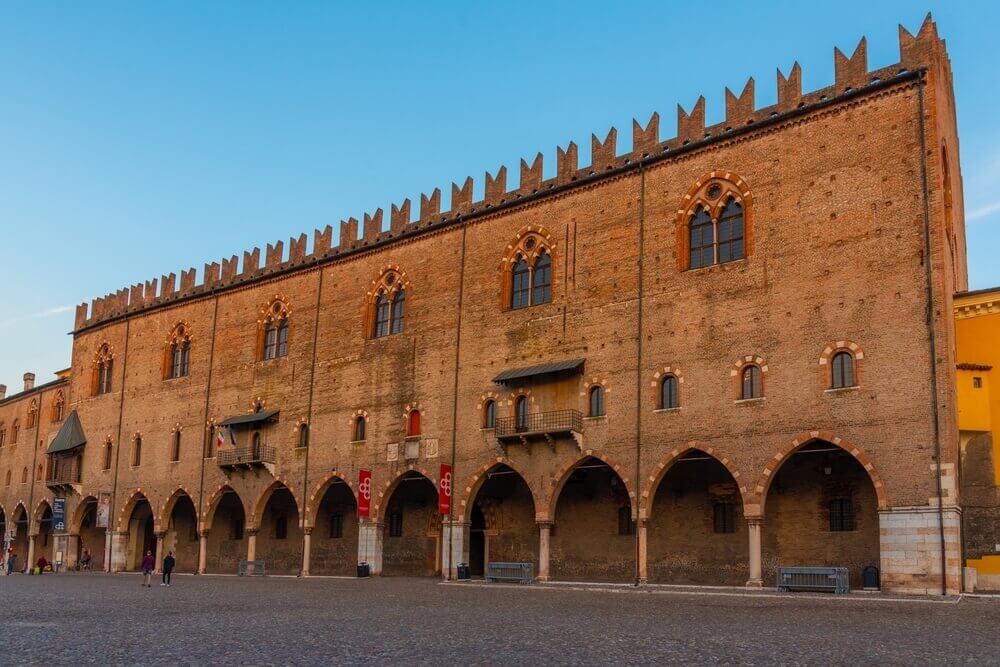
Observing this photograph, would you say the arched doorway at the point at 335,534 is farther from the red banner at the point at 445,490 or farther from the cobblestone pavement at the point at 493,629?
the cobblestone pavement at the point at 493,629

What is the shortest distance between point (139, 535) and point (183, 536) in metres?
3.58

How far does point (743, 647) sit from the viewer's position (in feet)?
39.5

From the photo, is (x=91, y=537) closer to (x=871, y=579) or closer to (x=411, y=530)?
(x=411, y=530)

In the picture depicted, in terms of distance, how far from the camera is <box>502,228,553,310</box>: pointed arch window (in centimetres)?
3225

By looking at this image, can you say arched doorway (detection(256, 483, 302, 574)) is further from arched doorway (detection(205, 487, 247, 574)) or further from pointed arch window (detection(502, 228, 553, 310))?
pointed arch window (detection(502, 228, 553, 310))

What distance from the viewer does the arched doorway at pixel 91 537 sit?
158ft

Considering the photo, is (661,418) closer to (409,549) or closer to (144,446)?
(409,549)

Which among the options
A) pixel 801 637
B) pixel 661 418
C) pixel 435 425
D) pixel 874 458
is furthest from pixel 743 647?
pixel 435 425

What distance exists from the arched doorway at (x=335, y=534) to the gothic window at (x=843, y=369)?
63.4 feet

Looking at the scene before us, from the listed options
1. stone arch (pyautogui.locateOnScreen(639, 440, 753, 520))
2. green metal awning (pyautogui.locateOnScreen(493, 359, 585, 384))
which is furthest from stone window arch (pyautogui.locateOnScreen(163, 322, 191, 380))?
stone arch (pyautogui.locateOnScreen(639, 440, 753, 520))

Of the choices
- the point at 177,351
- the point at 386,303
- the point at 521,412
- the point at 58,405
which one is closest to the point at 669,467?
the point at 521,412

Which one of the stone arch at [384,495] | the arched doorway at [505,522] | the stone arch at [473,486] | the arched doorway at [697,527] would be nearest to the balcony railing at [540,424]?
the stone arch at [473,486]

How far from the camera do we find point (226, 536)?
43094 millimetres

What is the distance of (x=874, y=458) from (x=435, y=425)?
14653mm
